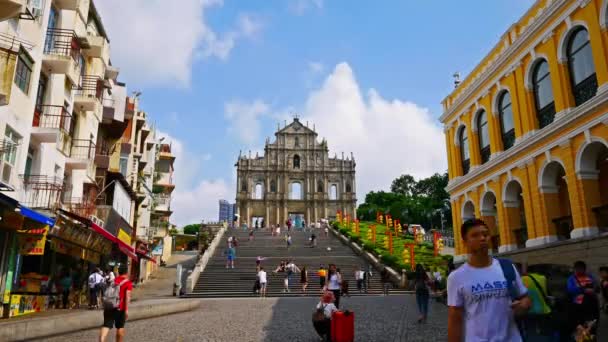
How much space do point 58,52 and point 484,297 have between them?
57.7ft

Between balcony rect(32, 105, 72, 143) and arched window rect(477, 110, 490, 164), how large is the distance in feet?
53.1

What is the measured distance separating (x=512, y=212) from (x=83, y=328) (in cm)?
1473

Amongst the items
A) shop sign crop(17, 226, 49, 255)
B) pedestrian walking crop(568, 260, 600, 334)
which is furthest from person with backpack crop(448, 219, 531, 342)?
shop sign crop(17, 226, 49, 255)

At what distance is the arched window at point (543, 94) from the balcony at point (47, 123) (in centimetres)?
1618

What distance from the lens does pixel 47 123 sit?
16.1 meters

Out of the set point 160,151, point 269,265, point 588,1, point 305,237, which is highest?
point 160,151

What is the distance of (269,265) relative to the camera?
28.3 m

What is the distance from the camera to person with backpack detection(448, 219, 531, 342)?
322cm

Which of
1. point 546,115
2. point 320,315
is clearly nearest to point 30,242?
point 320,315

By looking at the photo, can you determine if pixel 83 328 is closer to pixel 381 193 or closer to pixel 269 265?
pixel 269 265

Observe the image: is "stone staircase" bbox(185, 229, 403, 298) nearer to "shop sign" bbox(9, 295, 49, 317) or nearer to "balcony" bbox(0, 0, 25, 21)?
"shop sign" bbox(9, 295, 49, 317)

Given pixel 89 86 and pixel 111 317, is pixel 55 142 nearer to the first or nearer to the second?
pixel 89 86

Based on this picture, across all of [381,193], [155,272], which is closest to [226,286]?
[155,272]

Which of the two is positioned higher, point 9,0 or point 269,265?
point 9,0
